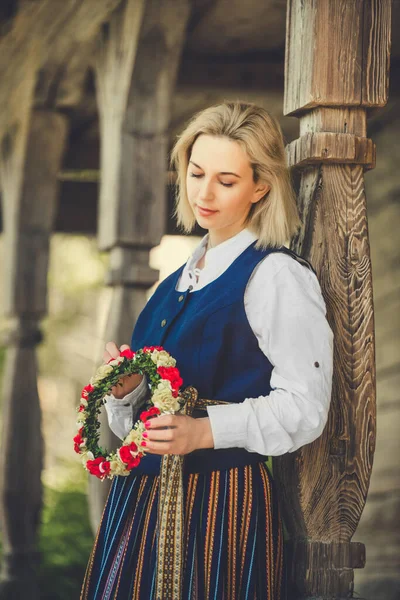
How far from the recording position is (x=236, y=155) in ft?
6.66

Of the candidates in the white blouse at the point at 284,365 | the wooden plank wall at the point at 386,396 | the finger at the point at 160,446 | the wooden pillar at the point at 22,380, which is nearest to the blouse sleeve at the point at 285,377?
the white blouse at the point at 284,365

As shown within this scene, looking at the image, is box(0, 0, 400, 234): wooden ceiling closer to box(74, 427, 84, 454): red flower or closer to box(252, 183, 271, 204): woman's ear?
box(252, 183, 271, 204): woman's ear

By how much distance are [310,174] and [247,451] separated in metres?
0.69

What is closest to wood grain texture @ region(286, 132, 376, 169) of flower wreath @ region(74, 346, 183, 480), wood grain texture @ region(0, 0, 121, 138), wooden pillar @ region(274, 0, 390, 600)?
wooden pillar @ region(274, 0, 390, 600)

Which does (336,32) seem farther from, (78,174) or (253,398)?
(78,174)

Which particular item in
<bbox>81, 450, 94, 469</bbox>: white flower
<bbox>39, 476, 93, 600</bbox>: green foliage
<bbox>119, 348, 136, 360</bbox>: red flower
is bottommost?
<bbox>39, 476, 93, 600</bbox>: green foliage

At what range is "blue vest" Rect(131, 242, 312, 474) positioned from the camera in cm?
197

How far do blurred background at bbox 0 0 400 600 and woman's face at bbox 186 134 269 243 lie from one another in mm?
1176

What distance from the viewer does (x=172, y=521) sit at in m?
1.92

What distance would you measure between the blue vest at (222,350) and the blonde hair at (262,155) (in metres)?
0.07

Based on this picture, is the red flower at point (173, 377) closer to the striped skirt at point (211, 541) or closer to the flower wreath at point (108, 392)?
the flower wreath at point (108, 392)

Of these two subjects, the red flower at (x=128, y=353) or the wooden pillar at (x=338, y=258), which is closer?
the red flower at (x=128, y=353)

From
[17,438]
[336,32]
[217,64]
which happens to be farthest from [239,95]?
[336,32]

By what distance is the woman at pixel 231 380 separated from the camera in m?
1.88
